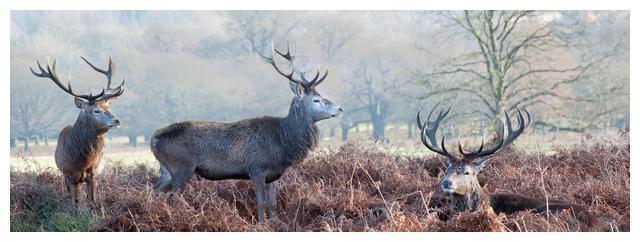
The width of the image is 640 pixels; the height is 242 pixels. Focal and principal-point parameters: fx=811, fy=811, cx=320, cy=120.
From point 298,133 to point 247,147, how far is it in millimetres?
648

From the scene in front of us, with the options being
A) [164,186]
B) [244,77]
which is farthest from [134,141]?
[164,186]

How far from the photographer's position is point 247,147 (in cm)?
971

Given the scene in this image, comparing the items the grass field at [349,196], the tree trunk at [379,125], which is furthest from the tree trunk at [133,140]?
the grass field at [349,196]

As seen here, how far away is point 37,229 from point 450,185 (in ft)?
15.9

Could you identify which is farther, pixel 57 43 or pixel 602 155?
pixel 57 43

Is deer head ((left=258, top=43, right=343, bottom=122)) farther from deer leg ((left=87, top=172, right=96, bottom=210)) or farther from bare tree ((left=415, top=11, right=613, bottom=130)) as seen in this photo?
bare tree ((left=415, top=11, right=613, bottom=130))

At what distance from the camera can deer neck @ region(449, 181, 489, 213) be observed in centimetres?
889

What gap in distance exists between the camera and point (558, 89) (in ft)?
85.1

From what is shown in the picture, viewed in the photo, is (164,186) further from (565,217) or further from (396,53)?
(396,53)

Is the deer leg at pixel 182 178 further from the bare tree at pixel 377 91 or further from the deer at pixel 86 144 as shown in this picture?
the bare tree at pixel 377 91

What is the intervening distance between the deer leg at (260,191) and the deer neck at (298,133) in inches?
16.6

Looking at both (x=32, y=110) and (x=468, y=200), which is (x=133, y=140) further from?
(x=468, y=200)

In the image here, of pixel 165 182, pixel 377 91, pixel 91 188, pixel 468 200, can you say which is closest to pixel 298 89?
pixel 165 182

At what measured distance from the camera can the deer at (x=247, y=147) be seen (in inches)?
379
